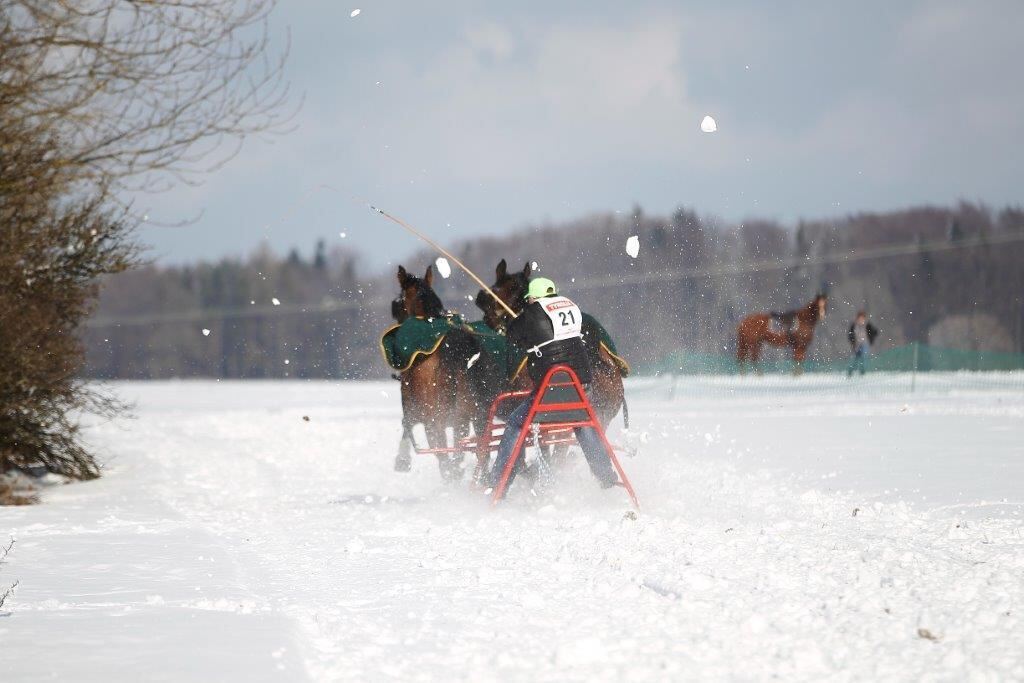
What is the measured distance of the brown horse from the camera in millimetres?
34062

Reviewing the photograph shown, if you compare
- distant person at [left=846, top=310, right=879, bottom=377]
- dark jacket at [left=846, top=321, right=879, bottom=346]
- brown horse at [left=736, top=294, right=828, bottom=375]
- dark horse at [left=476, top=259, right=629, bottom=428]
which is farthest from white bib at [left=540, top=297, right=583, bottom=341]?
dark jacket at [left=846, top=321, right=879, bottom=346]

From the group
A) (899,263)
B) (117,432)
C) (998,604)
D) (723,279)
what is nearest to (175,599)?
(998,604)

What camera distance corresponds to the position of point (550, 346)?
9.91 m

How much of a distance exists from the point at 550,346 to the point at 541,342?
3.4 inches

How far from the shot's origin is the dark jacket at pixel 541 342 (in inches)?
389

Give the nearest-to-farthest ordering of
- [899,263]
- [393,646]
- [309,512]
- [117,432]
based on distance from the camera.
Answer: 1. [393,646]
2. [309,512]
3. [117,432]
4. [899,263]

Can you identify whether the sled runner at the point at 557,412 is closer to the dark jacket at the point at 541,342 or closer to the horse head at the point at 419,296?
the dark jacket at the point at 541,342

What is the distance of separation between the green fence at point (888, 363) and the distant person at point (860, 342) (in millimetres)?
272

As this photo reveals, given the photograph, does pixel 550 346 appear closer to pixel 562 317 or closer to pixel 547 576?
pixel 562 317

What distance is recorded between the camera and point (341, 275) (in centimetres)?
7906

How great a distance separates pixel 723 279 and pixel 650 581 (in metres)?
35.5

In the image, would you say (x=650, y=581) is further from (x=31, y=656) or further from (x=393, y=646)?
(x=31, y=656)

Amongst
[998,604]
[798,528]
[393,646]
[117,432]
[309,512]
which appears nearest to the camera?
[393,646]

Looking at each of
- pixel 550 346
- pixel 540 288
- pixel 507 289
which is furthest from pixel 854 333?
pixel 550 346
